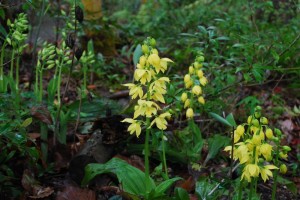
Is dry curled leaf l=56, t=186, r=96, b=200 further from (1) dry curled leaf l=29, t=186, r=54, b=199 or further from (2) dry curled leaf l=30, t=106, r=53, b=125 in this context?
A: (2) dry curled leaf l=30, t=106, r=53, b=125

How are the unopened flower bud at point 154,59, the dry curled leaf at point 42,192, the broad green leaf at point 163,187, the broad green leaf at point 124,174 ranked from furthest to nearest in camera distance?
the dry curled leaf at point 42,192 → the broad green leaf at point 124,174 → the broad green leaf at point 163,187 → the unopened flower bud at point 154,59

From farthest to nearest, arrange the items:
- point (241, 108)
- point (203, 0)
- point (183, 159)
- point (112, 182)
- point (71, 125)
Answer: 1. point (203, 0)
2. point (241, 108)
3. point (71, 125)
4. point (183, 159)
5. point (112, 182)

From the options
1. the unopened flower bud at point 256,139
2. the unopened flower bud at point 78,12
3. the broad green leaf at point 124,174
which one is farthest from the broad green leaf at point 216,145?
the unopened flower bud at point 78,12

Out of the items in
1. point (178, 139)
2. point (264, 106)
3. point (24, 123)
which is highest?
point (24, 123)

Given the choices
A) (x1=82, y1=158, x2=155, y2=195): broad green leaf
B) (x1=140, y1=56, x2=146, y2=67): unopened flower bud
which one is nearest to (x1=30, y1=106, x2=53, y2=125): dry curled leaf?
(x1=82, y1=158, x2=155, y2=195): broad green leaf

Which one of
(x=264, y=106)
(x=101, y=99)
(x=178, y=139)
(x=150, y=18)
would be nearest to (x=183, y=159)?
(x=178, y=139)

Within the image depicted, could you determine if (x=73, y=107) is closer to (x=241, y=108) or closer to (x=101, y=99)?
(x=101, y=99)

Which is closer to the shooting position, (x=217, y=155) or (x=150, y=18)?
(x=217, y=155)

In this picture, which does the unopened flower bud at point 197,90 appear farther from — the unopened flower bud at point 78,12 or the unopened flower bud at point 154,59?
the unopened flower bud at point 78,12
